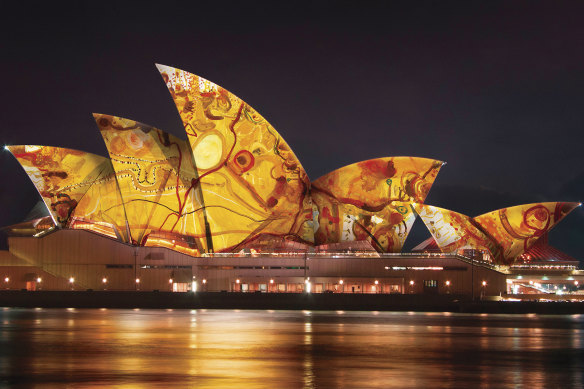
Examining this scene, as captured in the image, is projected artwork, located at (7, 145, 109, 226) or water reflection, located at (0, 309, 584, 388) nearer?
water reflection, located at (0, 309, 584, 388)

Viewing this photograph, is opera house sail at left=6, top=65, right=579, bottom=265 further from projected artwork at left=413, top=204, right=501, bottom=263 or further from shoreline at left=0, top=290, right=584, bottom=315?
shoreline at left=0, top=290, right=584, bottom=315

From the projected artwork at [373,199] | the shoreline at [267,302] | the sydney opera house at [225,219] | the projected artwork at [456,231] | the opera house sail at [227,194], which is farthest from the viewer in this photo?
the projected artwork at [456,231]

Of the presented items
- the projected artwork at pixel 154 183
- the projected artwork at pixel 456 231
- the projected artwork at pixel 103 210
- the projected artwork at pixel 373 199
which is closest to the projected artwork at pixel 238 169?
the projected artwork at pixel 154 183

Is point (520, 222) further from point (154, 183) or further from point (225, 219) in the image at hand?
point (154, 183)

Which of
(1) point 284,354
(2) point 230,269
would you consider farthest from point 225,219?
(1) point 284,354

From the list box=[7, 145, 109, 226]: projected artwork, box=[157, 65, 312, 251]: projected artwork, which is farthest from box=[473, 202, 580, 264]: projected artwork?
box=[7, 145, 109, 226]: projected artwork

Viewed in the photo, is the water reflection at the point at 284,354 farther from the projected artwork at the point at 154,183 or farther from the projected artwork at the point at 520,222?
the projected artwork at the point at 520,222
